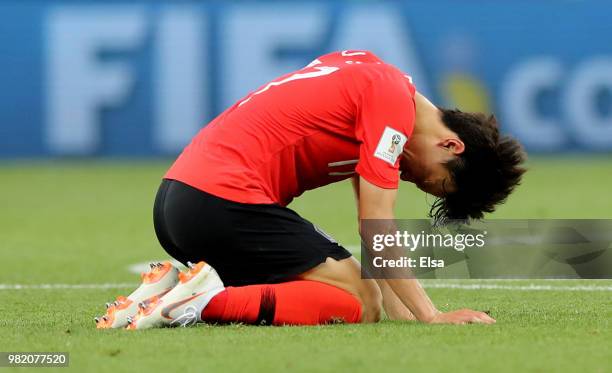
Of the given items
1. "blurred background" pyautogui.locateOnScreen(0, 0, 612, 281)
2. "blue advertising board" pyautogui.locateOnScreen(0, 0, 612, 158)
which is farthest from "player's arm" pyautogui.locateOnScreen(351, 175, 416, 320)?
"blue advertising board" pyautogui.locateOnScreen(0, 0, 612, 158)

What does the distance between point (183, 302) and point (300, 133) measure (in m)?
0.85

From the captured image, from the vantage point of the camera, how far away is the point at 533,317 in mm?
5539

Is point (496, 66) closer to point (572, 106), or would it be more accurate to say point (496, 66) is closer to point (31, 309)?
point (572, 106)

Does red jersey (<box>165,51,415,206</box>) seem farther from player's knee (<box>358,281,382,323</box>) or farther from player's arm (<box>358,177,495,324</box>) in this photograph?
player's knee (<box>358,281,382,323</box>)

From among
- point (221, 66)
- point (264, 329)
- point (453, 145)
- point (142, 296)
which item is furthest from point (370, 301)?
point (221, 66)

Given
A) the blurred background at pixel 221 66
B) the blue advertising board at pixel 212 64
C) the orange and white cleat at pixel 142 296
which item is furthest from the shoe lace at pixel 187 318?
the blue advertising board at pixel 212 64

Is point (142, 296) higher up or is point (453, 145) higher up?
point (453, 145)

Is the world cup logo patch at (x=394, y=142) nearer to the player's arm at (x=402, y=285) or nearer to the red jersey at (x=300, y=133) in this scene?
the red jersey at (x=300, y=133)

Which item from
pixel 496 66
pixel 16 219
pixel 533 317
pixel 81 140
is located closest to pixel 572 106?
pixel 496 66

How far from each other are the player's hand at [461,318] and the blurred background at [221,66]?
12852 millimetres

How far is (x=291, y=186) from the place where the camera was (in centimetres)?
547

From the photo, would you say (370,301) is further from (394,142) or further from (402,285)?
(394,142)

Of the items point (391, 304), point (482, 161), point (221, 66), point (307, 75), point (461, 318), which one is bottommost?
point (221, 66)

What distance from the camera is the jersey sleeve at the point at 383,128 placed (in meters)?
5.02
